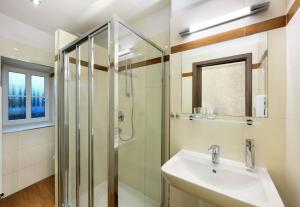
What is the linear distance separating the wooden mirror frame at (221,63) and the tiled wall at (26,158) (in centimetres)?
233

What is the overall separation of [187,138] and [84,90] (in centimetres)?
120

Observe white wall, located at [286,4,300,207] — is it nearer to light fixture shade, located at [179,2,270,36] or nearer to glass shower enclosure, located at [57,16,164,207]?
light fixture shade, located at [179,2,270,36]

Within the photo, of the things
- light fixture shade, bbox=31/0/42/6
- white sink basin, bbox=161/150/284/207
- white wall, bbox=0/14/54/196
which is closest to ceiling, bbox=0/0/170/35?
light fixture shade, bbox=31/0/42/6

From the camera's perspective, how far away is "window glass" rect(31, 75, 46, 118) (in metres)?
2.31

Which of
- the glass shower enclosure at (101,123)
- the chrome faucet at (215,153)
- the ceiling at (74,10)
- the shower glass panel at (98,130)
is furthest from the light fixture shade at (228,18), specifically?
the chrome faucet at (215,153)

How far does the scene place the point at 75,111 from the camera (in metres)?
1.57

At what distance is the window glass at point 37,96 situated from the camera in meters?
2.31

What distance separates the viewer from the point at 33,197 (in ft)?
5.75

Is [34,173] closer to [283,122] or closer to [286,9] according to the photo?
[283,122]

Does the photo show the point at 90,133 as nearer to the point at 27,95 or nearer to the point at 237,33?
the point at 237,33

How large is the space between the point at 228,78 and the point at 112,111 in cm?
96

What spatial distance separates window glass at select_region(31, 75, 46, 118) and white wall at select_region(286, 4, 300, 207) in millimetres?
3182

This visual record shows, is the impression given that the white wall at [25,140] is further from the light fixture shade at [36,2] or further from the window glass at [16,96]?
the light fixture shade at [36,2]

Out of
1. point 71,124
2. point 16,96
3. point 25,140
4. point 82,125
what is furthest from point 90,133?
point 16,96
